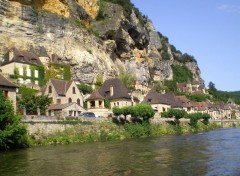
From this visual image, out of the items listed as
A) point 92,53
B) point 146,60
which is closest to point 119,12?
point 92,53

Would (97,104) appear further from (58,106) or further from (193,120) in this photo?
(193,120)

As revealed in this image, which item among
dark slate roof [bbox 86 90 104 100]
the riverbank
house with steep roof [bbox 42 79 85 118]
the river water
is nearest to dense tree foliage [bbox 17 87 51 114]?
house with steep roof [bbox 42 79 85 118]

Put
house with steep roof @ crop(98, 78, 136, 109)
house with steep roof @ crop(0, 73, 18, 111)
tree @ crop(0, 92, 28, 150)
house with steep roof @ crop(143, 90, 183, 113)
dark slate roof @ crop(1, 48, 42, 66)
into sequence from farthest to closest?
1. house with steep roof @ crop(143, 90, 183, 113)
2. house with steep roof @ crop(98, 78, 136, 109)
3. dark slate roof @ crop(1, 48, 42, 66)
4. house with steep roof @ crop(0, 73, 18, 111)
5. tree @ crop(0, 92, 28, 150)

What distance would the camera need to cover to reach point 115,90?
72.9m

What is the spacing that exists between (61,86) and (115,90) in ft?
39.7


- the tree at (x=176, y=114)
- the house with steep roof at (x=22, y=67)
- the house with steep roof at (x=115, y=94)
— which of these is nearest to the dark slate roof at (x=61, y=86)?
the house with steep roof at (x=22, y=67)

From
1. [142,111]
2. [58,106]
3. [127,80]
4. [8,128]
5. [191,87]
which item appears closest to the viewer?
[8,128]

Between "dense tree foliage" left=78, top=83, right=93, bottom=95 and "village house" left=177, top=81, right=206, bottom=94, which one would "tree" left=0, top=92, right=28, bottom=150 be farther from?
"village house" left=177, top=81, right=206, bottom=94

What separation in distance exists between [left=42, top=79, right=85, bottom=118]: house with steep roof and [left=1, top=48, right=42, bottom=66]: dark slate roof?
7089 millimetres

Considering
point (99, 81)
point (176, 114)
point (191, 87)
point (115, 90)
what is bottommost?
point (176, 114)

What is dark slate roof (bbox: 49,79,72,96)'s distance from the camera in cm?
6391

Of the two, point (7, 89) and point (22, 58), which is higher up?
point (22, 58)

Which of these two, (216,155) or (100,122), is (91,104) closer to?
(100,122)

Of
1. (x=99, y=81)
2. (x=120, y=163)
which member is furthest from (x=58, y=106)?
(x=120, y=163)
